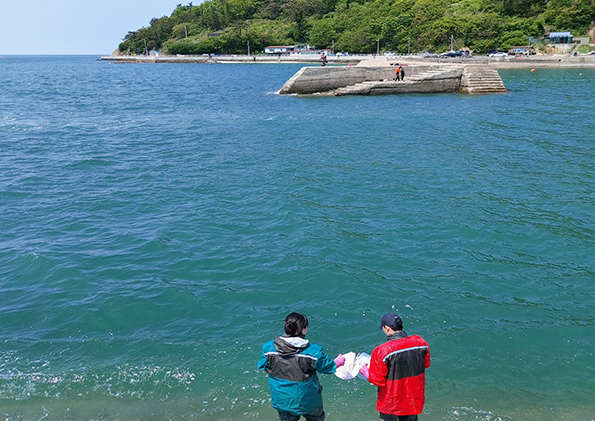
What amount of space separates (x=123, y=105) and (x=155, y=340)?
A: 34034mm

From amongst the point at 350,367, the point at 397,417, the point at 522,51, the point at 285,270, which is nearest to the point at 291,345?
the point at 350,367

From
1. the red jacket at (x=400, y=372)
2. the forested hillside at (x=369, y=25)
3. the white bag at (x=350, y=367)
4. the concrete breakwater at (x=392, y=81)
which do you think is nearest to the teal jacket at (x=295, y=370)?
the white bag at (x=350, y=367)

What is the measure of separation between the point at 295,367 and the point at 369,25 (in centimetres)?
12987

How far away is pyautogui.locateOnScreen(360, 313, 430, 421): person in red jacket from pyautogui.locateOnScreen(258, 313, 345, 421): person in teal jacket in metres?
0.46

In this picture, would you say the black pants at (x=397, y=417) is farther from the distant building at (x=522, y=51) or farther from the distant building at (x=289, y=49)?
the distant building at (x=289, y=49)

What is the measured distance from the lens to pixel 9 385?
7.11m

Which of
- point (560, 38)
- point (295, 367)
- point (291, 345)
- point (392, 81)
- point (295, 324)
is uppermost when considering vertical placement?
point (560, 38)

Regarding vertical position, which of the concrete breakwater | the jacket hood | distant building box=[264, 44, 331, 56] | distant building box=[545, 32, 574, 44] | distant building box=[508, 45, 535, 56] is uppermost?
distant building box=[264, 44, 331, 56]

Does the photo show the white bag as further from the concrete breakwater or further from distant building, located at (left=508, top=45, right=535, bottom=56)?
distant building, located at (left=508, top=45, right=535, bottom=56)

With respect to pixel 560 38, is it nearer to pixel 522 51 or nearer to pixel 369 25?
pixel 522 51

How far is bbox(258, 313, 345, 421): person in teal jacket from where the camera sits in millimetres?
4379

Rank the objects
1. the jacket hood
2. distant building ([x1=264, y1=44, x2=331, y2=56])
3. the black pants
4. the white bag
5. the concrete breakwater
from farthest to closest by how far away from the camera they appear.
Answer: distant building ([x1=264, y1=44, x2=331, y2=56]) → the concrete breakwater → the white bag → the black pants → the jacket hood

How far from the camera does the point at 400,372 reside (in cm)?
448

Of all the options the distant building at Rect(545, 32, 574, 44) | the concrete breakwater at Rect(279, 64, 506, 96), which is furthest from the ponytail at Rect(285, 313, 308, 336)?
the distant building at Rect(545, 32, 574, 44)
